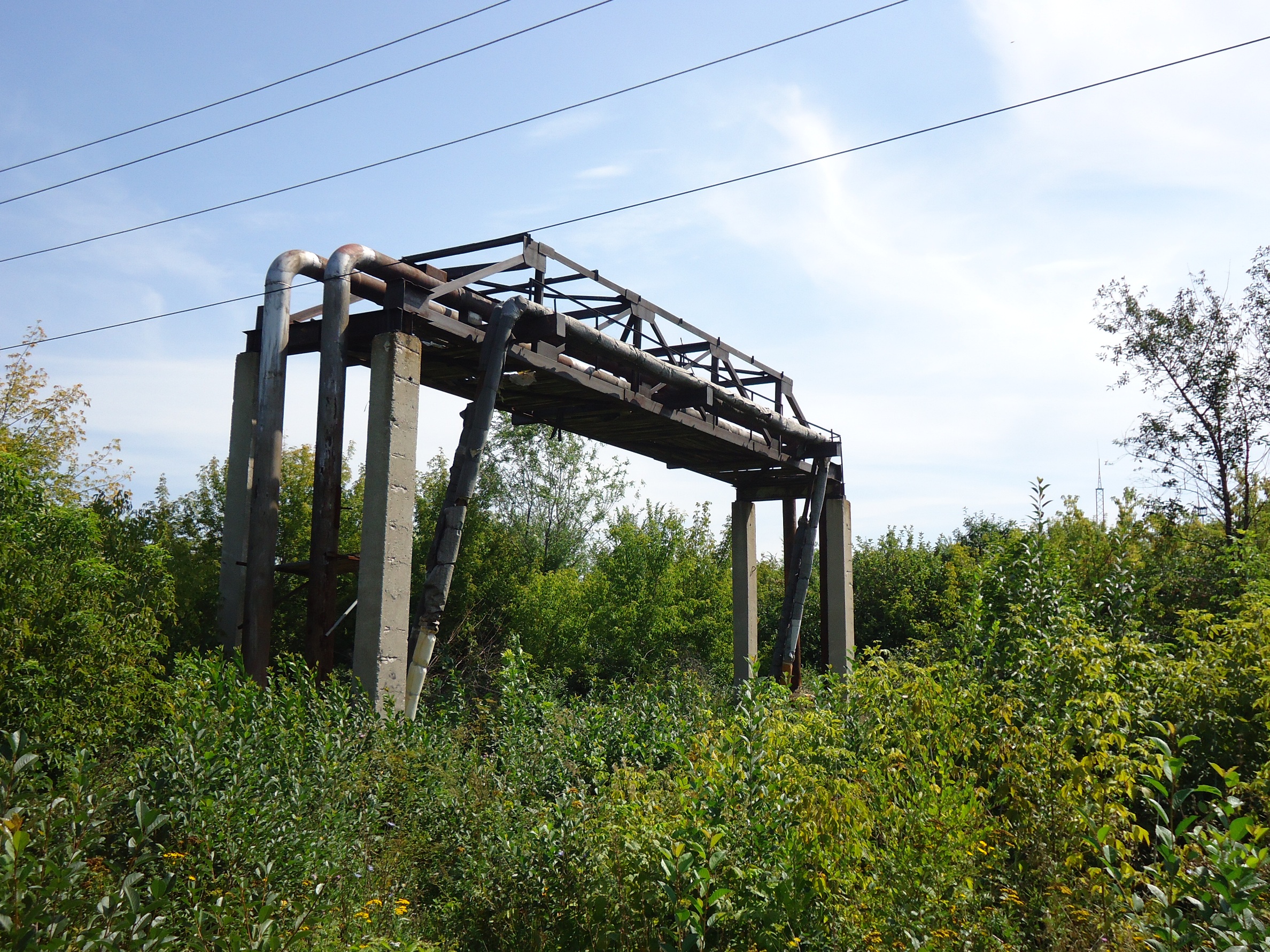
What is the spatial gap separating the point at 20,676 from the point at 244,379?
550 centimetres

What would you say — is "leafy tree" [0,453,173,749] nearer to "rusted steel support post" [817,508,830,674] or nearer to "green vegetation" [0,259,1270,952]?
"green vegetation" [0,259,1270,952]

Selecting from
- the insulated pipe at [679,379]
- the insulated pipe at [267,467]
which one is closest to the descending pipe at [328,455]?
the insulated pipe at [267,467]

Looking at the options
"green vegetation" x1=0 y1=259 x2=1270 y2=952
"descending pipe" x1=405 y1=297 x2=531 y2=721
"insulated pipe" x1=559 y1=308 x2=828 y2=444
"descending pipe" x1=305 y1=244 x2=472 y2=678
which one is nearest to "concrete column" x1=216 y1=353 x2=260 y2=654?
"descending pipe" x1=305 y1=244 x2=472 y2=678

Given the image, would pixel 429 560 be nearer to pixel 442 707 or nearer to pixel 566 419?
pixel 442 707

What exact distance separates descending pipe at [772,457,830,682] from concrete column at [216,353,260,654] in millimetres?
9157

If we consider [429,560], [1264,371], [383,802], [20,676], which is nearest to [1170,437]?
[1264,371]

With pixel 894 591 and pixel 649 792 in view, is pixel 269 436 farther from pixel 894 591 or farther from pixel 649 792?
pixel 894 591

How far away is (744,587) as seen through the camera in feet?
62.9

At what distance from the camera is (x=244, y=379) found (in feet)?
37.1

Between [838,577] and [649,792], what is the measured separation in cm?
1473

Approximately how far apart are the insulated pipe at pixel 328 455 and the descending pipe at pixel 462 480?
102cm

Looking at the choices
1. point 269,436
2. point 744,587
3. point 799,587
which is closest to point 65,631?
point 269,436

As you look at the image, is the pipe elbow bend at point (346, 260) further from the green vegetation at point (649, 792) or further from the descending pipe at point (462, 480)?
the green vegetation at point (649, 792)

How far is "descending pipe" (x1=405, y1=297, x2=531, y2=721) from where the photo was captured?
991 cm
